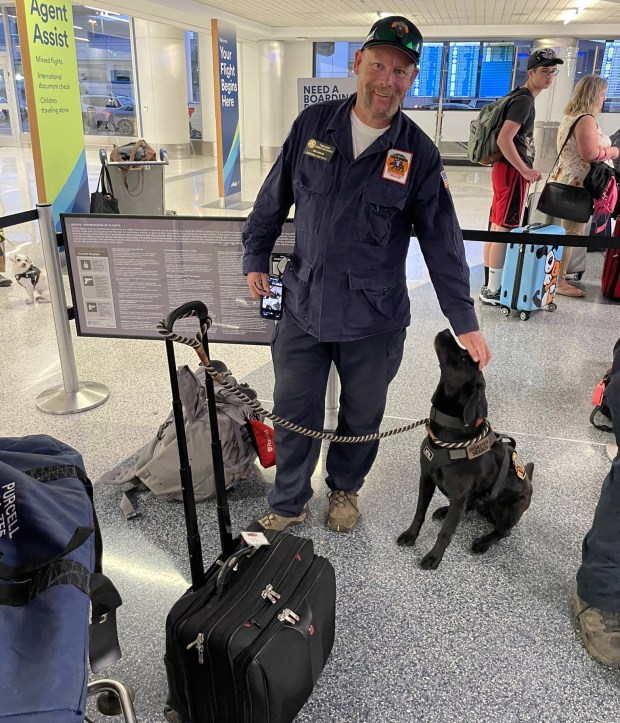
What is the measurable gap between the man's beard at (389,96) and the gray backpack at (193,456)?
3.74 feet

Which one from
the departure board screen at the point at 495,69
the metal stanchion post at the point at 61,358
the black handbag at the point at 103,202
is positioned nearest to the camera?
the metal stanchion post at the point at 61,358

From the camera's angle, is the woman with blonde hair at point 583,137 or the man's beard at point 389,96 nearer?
the man's beard at point 389,96

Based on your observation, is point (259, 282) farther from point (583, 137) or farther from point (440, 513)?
point (583, 137)

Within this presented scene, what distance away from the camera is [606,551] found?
5.86 feet

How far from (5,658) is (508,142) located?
4660mm

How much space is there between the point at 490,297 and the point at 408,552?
348 centimetres

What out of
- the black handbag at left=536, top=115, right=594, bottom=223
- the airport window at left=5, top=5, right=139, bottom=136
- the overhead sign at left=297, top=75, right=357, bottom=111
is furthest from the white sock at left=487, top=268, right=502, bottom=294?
the airport window at left=5, top=5, right=139, bottom=136

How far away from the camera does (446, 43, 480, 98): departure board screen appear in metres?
16.2

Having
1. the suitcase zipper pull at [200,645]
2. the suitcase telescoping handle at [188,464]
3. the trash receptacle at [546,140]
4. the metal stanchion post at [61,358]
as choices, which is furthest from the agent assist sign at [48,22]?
the trash receptacle at [546,140]

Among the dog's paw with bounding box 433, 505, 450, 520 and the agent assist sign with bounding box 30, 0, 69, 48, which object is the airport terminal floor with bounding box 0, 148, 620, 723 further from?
the agent assist sign with bounding box 30, 0, 69, 48

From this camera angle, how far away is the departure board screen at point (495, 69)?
16062 mm

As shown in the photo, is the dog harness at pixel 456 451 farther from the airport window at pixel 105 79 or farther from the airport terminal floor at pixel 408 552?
the airport window at pixel 105 79

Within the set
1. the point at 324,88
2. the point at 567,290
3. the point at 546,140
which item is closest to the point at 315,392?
the point at 324,88

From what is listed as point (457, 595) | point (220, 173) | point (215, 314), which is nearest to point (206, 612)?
point (457, 595)
